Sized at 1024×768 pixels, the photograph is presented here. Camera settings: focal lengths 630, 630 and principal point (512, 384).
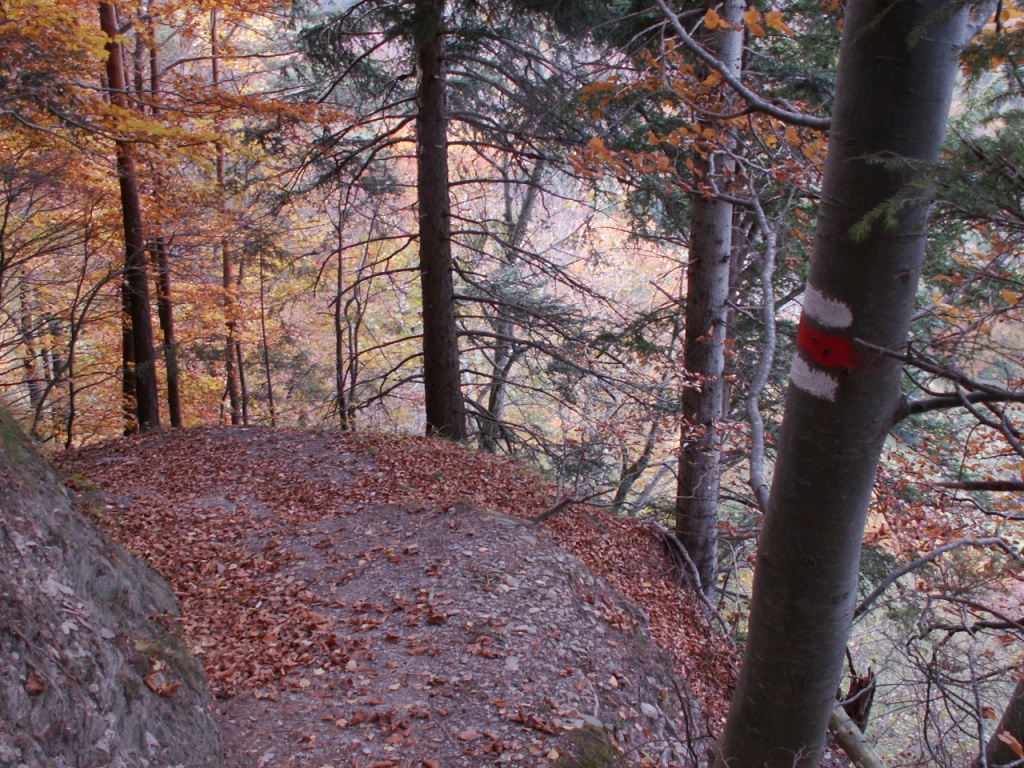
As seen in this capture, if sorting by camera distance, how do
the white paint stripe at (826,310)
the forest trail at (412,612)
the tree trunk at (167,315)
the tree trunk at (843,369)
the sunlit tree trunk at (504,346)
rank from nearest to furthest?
the tree trunk at (843,369)
the white paint stripe at (826,310)
the forest trail at (412,612)
the sunlit tree trunk at (504,346)
the tree trunk at (167,315)

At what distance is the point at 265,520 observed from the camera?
604 centimetres

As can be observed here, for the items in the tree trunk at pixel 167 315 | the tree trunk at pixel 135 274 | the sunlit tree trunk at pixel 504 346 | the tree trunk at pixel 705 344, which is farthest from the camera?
the tree trunk at pixel 167 315

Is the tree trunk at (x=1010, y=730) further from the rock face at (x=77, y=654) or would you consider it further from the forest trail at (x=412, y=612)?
the rock face at (x=77, y=654)

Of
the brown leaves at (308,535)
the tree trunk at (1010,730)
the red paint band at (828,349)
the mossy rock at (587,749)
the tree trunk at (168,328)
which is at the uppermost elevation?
the tree trunk at (168,328)

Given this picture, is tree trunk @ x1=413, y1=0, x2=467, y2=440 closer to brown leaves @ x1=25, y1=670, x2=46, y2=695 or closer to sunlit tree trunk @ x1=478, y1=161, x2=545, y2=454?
sunlit tree trunk @ x1=478, y1=161, x2=545, y2=454

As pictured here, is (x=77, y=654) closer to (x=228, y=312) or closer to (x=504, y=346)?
(x=504, y=346)

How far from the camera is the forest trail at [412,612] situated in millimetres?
3562

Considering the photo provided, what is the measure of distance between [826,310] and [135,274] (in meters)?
11.0

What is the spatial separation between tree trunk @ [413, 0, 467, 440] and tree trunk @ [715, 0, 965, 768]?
22.3 feet

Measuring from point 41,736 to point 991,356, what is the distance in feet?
11.6

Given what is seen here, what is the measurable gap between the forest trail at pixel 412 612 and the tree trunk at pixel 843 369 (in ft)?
3.25

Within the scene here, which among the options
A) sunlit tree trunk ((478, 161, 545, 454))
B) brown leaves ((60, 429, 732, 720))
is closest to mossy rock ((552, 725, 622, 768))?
brown leaves ((60, 429, 732, 720))

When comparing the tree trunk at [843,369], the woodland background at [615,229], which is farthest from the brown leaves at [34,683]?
the woodland background at [615,229]

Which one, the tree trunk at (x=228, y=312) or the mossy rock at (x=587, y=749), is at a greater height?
the tree trunk at (x=228, y=312)
